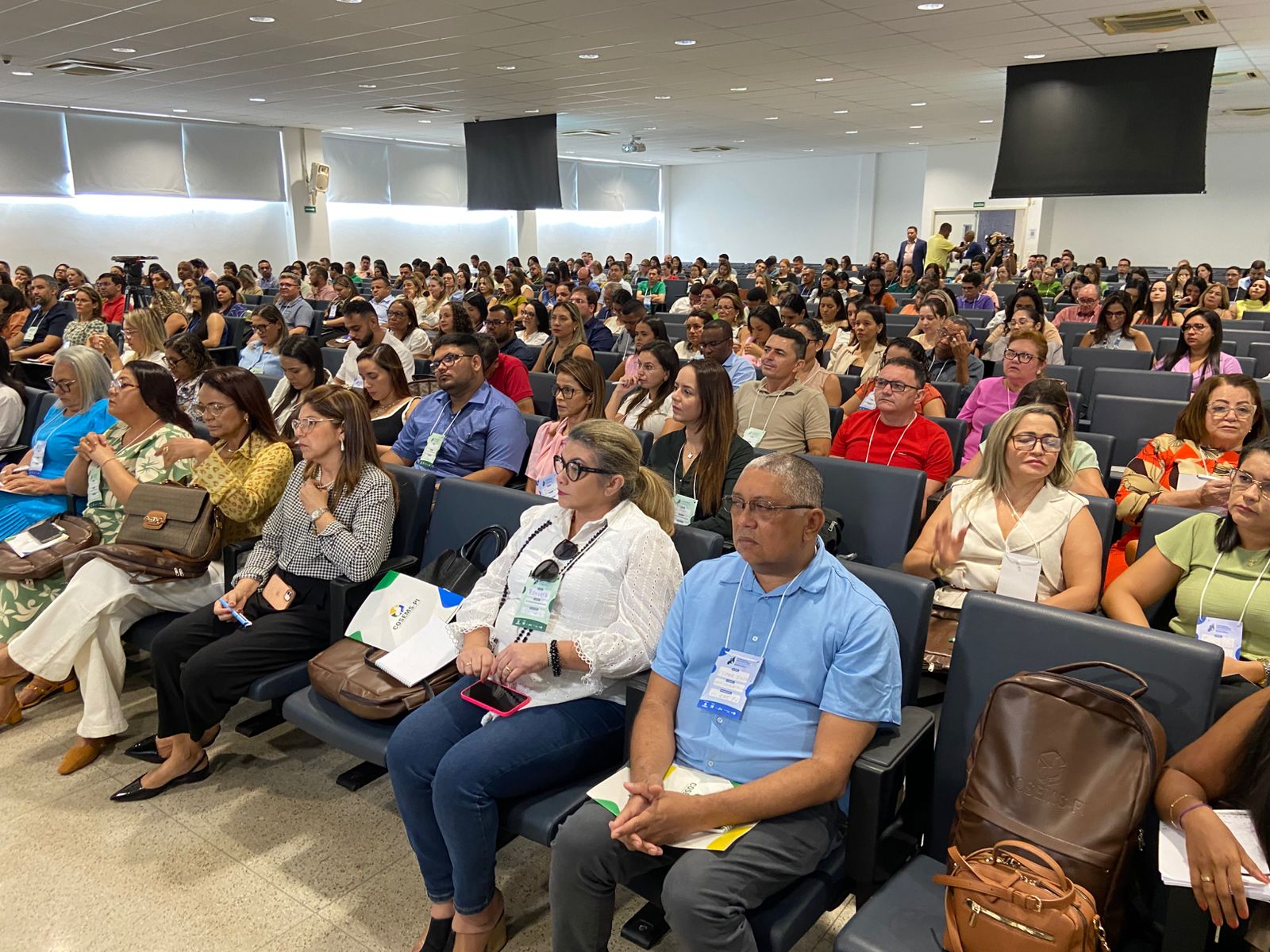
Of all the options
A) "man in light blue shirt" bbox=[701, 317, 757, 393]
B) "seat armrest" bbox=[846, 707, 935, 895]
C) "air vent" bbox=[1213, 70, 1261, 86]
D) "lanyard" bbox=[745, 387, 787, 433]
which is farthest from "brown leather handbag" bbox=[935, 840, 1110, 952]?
"air vent" bbox=[1213, 70, 1261, 86]

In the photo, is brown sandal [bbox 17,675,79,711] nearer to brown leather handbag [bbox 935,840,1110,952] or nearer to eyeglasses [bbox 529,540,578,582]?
eyeglasses [bbox 529,540,578,582]

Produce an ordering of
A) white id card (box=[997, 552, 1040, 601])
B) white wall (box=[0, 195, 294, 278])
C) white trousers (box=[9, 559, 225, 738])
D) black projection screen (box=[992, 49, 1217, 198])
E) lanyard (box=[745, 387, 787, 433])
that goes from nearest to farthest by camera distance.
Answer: white id card (box=[997, 552, 1040, 601]) < white trousers (box=[9, 559, 225, 738]) < lanyard (box=[745, 387, 787, 433]) < black projection screen (box=[992, 49, 1217, 198]) < white wall (box=[0, 195, 294, 278])

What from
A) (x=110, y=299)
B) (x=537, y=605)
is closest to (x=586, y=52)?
(x=110, y=299)

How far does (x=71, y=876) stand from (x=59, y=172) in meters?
13.9

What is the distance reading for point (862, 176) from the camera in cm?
2148

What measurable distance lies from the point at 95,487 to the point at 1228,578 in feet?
11.6

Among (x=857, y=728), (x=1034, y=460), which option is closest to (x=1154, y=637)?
(x=857, y=728)

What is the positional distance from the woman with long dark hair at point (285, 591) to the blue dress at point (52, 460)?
1.20m

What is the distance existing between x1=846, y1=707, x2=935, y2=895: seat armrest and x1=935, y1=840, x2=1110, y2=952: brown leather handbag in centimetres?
18

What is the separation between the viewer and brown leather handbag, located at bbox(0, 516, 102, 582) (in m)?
2.94

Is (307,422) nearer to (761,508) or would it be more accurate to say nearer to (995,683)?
(761,508)

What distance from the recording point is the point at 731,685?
69.4 inches

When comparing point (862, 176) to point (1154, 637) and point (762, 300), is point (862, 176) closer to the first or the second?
point (762, 300)

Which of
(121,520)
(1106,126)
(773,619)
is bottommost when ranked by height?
(121,520)
